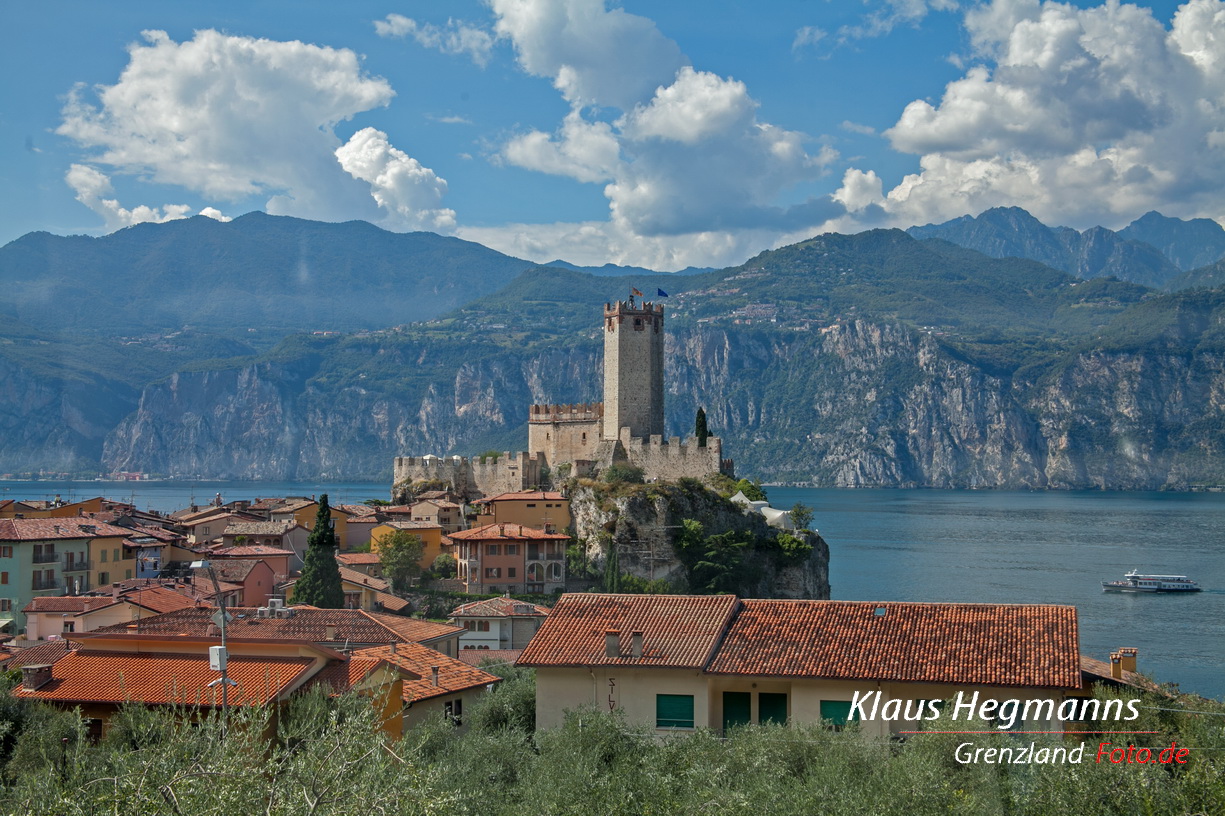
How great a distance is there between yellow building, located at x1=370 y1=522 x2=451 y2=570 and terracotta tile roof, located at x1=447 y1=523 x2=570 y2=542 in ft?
8.68

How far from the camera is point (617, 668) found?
23.1 m

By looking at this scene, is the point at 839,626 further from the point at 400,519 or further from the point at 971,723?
the point at 400,519

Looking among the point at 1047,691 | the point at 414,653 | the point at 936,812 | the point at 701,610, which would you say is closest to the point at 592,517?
the point at 414,653

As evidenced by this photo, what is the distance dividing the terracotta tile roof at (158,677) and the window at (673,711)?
6464 millimetres

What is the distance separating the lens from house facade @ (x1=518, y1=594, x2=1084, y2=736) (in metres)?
21.6

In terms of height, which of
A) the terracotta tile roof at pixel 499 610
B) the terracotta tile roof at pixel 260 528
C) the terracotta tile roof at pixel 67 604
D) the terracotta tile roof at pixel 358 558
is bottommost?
the terracotta tile roof at pixel 499 610

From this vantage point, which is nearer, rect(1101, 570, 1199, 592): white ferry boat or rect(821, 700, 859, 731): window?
rect(821, 700, 859, 731): window

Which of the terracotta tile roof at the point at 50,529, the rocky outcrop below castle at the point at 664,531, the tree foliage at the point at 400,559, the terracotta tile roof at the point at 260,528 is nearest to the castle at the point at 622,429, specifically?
the rocky outcrop below castle at the point at 664,531

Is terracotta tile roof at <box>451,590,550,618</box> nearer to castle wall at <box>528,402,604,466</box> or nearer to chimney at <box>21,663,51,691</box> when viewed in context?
castle wall at <box>528,402,604,466</box>

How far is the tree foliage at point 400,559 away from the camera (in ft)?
212

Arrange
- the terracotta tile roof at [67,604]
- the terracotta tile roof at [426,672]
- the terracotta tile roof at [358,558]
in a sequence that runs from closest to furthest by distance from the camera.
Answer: the terracotta tile roof at [426,672]
the terracotta tile roof at [67,604]
the terracotta tile roof at [358,558]

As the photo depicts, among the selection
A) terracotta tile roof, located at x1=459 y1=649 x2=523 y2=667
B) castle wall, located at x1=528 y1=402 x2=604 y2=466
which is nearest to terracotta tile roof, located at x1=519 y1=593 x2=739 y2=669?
terracotta tile roof, located at x1=459 y1=649 x2=523 y2=667

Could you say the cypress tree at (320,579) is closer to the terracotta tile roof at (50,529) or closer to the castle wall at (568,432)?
the terracotta tile roof at (50,529)

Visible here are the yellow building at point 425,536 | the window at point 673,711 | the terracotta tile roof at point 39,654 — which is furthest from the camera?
the yellow building at point 425,536
